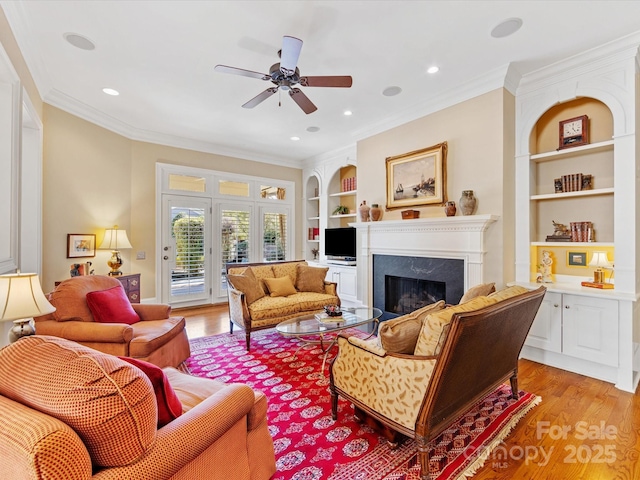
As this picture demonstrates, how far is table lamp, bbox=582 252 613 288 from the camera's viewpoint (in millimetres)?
2914

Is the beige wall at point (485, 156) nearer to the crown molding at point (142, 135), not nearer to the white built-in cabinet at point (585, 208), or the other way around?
the white built-in cabinet at point (585, 208)

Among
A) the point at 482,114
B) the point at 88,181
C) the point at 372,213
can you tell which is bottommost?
the point at 372,213

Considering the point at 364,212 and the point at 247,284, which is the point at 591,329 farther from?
the point at 247,284

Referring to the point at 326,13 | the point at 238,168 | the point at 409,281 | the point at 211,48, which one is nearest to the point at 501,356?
the point at 409,281

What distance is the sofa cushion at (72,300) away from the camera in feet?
8.38

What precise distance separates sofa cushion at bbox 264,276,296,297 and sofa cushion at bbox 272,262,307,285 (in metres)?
0.19

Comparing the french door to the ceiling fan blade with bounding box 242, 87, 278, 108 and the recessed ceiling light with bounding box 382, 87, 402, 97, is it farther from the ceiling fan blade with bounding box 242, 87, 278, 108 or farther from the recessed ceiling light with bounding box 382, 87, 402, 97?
the recessed ceiling light with bounding box 382, 87, 402, 97

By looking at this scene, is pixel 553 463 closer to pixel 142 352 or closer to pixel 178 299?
pixel 142 352

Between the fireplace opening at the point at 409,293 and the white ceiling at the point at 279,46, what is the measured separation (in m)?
2.32

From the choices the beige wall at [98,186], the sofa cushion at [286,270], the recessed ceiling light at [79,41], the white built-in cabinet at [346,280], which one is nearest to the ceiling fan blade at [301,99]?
the recessed ceiling light at [79,41]

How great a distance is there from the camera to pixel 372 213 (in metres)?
4.74

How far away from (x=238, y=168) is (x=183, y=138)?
1166 millimetres

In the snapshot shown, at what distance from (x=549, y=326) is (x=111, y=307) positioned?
4.25 meters

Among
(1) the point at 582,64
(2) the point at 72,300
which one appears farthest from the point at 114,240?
(1) the point at 582,64
